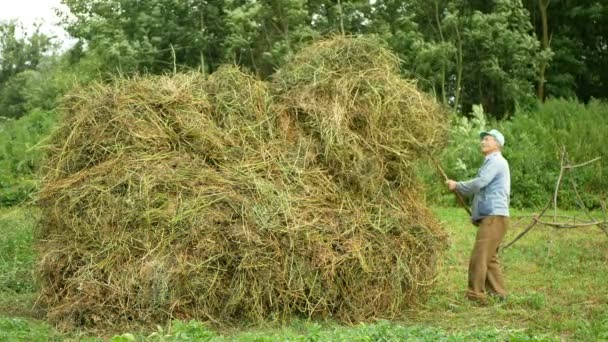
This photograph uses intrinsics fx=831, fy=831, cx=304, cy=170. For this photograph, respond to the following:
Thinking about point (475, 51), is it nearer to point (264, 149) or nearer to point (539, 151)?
point (539, 151)

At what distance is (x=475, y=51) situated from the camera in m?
23.3

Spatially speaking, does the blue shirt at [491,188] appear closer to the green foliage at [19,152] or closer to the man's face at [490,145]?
the man's face at [490,145]

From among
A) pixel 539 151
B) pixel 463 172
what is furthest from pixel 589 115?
pixel 463 172

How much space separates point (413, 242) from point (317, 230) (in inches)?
45.8

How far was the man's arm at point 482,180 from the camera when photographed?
9336mm

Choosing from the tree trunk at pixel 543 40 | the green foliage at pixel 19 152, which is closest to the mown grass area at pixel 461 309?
the green foliage at pixel 19 152

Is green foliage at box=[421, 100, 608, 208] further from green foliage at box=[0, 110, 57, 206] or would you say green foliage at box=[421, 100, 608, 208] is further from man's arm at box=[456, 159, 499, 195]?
green foliage at box=[0, 110, 57, 206]

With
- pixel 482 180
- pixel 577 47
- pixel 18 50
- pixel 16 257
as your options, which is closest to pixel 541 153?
pixel 577 47

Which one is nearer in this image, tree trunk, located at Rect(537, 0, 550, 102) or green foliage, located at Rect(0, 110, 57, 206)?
green foliage, located at Rect(0, 110, 57, 206)

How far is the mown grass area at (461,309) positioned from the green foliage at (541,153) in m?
3.79

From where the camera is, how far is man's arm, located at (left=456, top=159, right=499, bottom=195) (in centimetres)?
934

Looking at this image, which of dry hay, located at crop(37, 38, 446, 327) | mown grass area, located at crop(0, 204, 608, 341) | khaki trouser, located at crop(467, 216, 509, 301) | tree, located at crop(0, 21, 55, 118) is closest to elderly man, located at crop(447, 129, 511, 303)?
khaki trouser, located at crop(467, 216, 509, 301)

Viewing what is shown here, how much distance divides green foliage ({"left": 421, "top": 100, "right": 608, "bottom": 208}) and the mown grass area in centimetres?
379

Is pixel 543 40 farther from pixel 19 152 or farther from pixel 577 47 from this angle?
pixel 19 152
